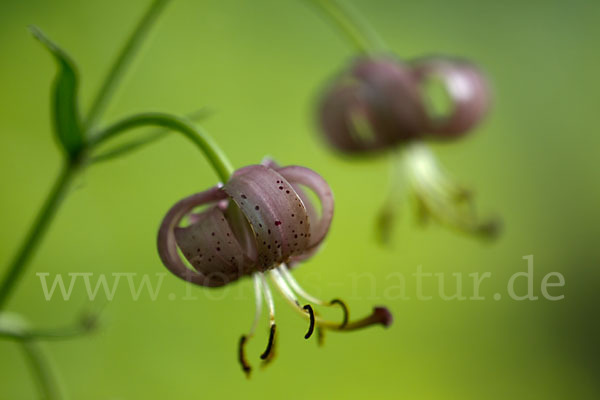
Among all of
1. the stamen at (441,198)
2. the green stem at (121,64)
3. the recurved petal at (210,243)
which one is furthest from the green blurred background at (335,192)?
the recurved petal at (210,243)

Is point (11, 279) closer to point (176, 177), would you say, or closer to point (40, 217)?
point (40, 217)

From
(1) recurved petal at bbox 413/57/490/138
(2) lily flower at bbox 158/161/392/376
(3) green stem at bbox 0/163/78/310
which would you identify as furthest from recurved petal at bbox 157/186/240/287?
(1) recurved petal at bbox 413/57/490/138

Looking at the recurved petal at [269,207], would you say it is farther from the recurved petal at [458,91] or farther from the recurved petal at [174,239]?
the recurved petal at [458,91]

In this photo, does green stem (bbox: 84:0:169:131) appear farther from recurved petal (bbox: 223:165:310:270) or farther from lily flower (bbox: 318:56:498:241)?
lily flower (bbox: 318:56:498:241)

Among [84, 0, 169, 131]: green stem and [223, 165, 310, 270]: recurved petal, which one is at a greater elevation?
[84, 0, 169, 131]: green stem

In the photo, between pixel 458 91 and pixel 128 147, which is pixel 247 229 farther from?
pixel 458 91

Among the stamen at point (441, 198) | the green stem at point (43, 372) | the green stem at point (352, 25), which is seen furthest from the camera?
the stamen at point (441, 198)

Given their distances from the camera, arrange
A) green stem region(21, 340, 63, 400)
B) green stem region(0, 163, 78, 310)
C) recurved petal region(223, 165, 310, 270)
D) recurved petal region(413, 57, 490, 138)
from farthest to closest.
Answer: recurved petal region(413, 57, 490, 138) → green stem region(21, 340, 63, 400) → green stem region(0, 163, 78, 310) → recurved petal region(223, 165, 310, 270)
